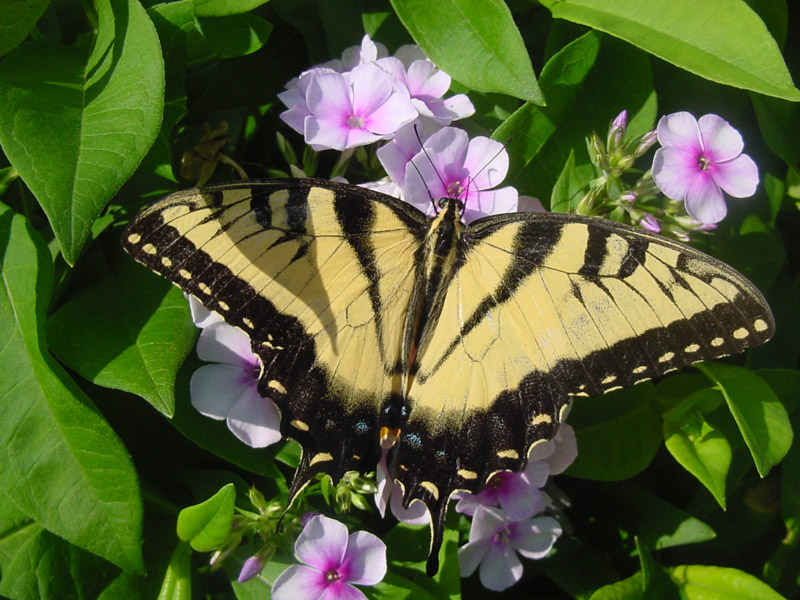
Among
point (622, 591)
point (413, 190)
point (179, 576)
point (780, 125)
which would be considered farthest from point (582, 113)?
point (179, 576)

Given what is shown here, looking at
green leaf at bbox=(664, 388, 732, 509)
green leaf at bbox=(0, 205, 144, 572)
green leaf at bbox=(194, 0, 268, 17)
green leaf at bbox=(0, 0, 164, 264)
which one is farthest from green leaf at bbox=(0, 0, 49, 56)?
green leaf at bbox=(664, 388, 732, 509)

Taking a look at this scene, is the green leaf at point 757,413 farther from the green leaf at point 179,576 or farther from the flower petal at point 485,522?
the green leaf at point 179,576

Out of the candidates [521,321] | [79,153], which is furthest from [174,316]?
[521,321]

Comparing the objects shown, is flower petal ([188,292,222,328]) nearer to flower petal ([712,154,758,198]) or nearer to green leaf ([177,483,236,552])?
green leaf ([177,483,236,552])

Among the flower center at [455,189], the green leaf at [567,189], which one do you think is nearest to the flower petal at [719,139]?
the green leaf at [567,189]

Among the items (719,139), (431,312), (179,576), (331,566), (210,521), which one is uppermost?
(719,139)

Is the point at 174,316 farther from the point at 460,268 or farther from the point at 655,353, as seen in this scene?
the point at 655,353

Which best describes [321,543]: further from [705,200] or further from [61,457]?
[705,200]
